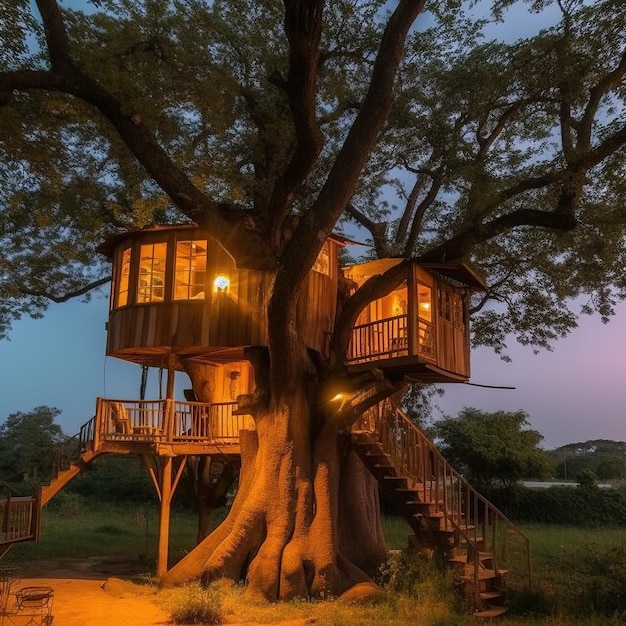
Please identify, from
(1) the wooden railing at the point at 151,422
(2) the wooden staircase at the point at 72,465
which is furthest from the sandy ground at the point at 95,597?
(1) the wooden railing at the point at 151,422

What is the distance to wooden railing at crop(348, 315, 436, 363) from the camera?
547 inches

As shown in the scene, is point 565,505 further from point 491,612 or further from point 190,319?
point 190,319

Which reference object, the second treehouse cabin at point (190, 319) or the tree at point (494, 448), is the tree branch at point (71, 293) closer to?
the second treehouse cabin at point (190, 319)

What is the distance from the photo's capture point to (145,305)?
55.5 ft

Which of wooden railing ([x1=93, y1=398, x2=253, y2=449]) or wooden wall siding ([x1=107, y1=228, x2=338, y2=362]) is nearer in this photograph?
wooden wall siding ([x1=107, y1=228, x2=338, y2=362])

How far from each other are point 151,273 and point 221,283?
195cm

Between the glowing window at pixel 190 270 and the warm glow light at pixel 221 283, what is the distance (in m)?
0.35

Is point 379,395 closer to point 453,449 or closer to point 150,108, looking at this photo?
point 150,108

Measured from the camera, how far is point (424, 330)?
1433 cm

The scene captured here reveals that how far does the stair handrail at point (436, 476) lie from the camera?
12656 millimetres

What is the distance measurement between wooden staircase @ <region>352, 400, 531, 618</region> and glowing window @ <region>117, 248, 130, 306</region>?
6.95 meters

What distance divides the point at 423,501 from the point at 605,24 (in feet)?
32.4

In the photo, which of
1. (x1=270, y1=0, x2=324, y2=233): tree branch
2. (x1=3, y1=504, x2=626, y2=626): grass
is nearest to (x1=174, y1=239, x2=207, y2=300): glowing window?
(x1=270, y1=0, x2=324, y2=233): tree branch

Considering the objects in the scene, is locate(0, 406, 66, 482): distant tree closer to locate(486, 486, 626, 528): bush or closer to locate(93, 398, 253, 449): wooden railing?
locate(93, 398, 253, 449): wooden railing
